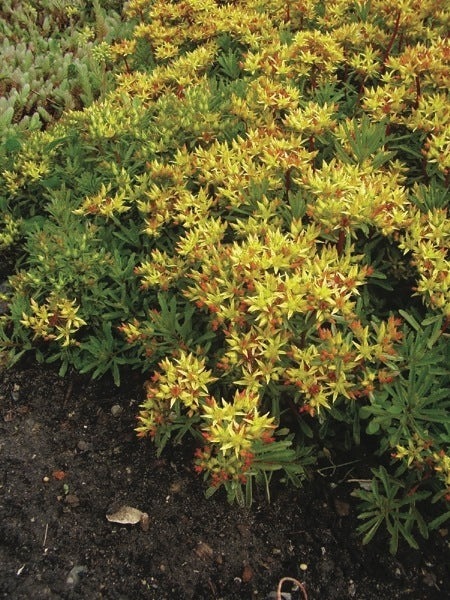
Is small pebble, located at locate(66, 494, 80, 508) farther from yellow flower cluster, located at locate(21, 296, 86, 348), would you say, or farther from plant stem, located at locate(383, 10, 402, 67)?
plant stem, located at locate(383, 10, 402, 67)

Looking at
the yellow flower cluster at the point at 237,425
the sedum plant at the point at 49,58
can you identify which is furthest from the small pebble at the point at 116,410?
A: the sedum plant at the point at 49,58

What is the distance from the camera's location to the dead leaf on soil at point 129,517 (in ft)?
7.45

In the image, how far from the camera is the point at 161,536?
88.0 inches

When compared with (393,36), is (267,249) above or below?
below

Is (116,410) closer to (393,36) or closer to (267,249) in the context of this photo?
(267,249)

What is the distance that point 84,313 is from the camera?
2.69 metres

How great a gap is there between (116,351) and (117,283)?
32cm

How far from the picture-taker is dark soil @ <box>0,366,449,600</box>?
210cm

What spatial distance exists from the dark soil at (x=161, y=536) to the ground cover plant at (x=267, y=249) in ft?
0.45

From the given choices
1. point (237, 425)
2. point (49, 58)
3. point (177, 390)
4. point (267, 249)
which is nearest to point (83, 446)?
point (177, 390)

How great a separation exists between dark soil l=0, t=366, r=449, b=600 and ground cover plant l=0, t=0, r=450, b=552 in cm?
14

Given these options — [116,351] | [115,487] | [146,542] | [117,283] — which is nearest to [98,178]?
[117,283]

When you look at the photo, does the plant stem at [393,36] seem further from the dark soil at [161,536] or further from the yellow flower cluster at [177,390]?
the dark soil at [161,536]

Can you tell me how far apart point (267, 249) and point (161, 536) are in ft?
3.80
